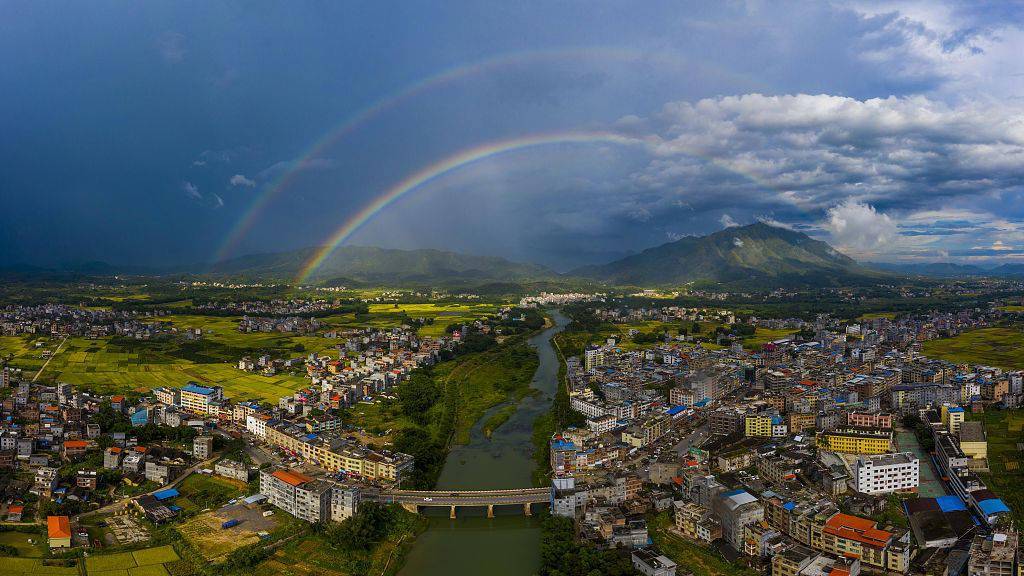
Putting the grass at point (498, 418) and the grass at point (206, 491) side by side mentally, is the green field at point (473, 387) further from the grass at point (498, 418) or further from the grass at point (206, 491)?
the grass at point (206, 491)

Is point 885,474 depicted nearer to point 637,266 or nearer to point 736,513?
point 736,513

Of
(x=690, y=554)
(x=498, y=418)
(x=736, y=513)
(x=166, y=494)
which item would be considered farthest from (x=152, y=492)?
(x=736, y=513)

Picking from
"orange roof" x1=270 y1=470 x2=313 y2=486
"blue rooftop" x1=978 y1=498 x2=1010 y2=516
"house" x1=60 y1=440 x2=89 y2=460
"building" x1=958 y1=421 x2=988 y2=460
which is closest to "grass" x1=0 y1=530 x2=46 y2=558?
"orange roof" x1=270 y1=470 x2=313 y2=486

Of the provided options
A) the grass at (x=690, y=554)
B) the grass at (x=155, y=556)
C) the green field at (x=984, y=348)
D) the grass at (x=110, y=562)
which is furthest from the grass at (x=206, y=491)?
the green field at (x=984, y=348)

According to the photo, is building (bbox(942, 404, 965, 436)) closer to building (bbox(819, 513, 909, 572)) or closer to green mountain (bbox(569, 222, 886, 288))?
building (bbox(819, 513, 909, 572))

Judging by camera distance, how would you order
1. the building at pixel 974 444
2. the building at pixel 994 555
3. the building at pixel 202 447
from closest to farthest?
the building at pixel 994 555 < the building at pixel 974 444 < the building at pixel 202 447

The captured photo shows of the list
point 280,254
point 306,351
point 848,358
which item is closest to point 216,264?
point 280,254
